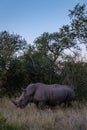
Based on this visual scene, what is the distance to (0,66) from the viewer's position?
19484 mm

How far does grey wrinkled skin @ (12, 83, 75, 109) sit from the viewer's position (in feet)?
51.3

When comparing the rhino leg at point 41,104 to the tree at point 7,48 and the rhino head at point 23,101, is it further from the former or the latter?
the tree at point 7,48

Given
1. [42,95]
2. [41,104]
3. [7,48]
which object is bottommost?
[41,104]

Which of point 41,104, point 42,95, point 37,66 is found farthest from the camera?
point 37,66

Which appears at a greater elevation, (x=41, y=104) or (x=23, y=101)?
(x=23, y=101)

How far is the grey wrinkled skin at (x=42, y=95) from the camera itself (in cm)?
1564

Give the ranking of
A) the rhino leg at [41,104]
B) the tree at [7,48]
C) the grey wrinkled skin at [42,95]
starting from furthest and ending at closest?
the tree at [7,48] < the grey wrinkled skin at [42,95] < the rhino leg at [41,104]

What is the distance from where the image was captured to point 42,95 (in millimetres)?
15625

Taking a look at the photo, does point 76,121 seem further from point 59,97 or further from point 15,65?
point 15,65

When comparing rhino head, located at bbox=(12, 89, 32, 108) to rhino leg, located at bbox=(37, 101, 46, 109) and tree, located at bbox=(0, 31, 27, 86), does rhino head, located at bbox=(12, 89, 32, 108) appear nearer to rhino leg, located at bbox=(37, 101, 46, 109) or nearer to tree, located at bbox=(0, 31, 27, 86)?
rhino leg, located at bbox=(37, 101, 46, 109)

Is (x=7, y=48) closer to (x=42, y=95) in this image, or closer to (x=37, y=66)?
(x=37, y=66)

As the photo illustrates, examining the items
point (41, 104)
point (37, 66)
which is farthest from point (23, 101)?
point (37, 66)

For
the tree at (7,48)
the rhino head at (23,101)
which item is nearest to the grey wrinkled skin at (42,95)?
the rhino head at (23,101)

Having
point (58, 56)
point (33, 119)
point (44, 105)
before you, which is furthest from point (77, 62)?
point (33, 119)
